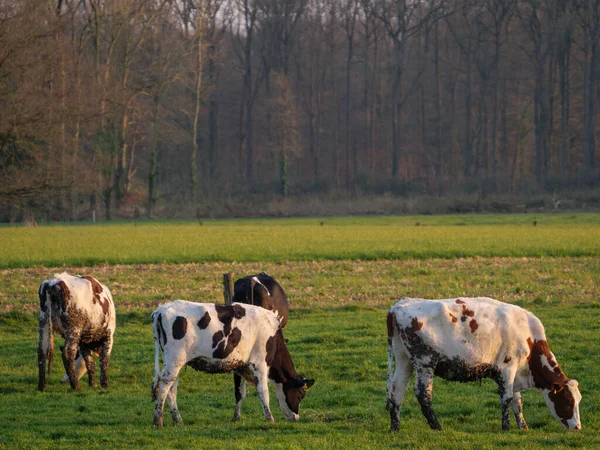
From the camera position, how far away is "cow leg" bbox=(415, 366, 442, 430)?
970cm

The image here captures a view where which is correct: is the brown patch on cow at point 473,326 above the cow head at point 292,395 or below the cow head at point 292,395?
above

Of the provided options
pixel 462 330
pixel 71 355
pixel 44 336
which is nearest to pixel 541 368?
pixel 462 330

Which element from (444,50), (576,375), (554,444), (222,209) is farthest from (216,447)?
(444,50)

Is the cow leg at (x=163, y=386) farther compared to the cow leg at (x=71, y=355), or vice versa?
the cow leg at (x=71, y=355)

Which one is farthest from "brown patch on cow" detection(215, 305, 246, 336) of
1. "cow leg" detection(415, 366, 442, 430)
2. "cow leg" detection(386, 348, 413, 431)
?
"cow leg" detection(415, 366, 442, 430)

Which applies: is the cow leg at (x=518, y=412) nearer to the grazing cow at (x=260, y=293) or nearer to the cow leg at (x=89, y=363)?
the grazing cow at (x=260, y=293)

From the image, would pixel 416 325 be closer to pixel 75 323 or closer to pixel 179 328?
pixel 179 328

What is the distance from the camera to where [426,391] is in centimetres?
968

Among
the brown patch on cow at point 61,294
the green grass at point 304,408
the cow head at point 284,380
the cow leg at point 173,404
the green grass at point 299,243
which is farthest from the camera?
the green grass at point 299,243

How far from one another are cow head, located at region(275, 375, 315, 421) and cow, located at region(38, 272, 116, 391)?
3.66 m

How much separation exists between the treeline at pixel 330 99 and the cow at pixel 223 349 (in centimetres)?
5089

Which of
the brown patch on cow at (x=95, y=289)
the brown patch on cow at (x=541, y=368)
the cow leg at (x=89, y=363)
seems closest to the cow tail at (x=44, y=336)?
the cow leg at (x=89, y=363)

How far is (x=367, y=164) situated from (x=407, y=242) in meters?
48.9

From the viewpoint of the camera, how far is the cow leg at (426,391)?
970 cm
